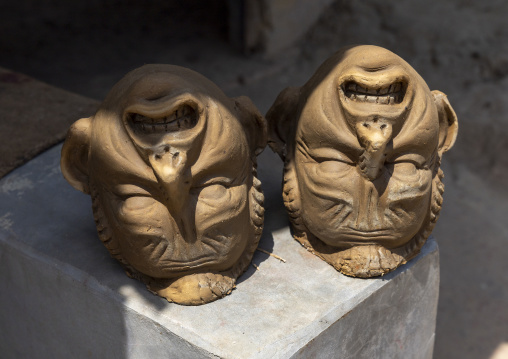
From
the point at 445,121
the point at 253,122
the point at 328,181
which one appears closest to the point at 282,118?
the point at 253,122

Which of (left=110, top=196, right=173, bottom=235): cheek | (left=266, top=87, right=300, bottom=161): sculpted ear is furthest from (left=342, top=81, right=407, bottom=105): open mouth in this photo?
(left=110, top=196, right=173, bottom=235): cheek

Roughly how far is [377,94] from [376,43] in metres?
3.95

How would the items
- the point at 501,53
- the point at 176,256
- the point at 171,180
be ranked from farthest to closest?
the point at 501,53
the point at 176,256
the point at 171,180

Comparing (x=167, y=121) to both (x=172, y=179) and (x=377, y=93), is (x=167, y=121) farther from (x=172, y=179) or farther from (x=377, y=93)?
(x=377, y=93)

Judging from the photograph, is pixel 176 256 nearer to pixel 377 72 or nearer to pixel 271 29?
pixel 377 72

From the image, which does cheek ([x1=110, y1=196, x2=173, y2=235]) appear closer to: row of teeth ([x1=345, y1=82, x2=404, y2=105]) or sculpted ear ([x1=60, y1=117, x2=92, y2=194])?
sculpted ear ([x1=60, y1=117, x2=92, y2=194])

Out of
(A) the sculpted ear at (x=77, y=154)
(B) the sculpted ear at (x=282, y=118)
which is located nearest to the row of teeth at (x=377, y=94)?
(B) the sculpted ear at (x=282, y=118)

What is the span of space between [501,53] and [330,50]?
1.54 meters

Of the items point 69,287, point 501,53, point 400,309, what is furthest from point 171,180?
point 501,53

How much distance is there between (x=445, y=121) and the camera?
3043 mm

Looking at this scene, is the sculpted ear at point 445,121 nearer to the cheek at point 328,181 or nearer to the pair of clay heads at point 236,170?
the pair of clay heads at point 236,170

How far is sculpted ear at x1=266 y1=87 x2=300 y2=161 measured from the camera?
10.1 ft

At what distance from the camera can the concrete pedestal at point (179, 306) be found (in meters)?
2.69

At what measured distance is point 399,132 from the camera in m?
2.74
